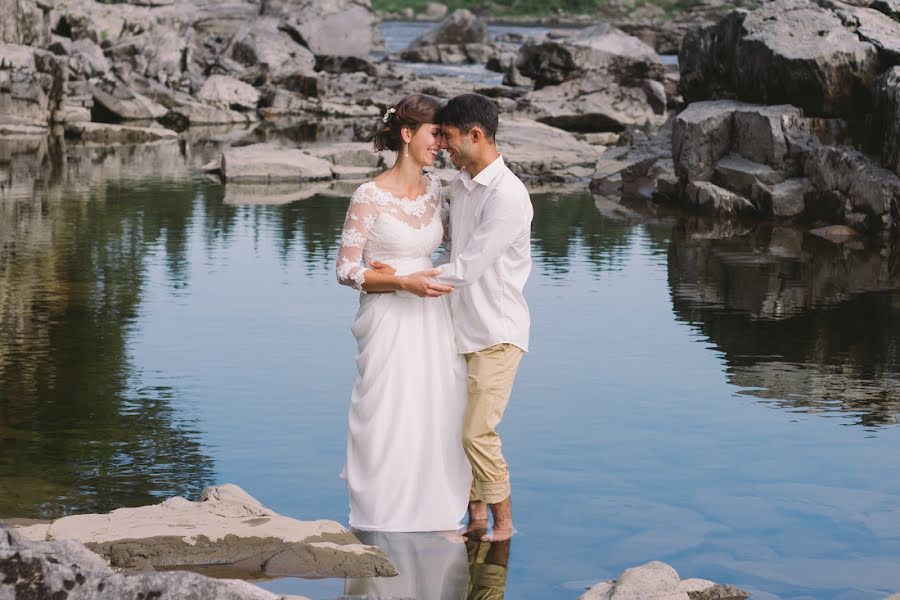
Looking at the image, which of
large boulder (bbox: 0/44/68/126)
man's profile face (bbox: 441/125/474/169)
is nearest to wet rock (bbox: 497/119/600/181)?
large boulder (bbox: 0/44/68/126)

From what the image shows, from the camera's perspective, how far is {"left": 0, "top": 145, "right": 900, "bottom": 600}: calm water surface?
23.3ft

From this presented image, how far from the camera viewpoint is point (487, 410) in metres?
6.73

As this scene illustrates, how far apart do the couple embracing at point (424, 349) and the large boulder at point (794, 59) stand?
1513 cm

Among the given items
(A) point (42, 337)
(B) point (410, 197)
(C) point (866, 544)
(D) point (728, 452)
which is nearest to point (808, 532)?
(C) point (866, 544)

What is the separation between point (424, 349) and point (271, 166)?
1800 centimetres

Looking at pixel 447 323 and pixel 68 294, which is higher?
pixel 447 323

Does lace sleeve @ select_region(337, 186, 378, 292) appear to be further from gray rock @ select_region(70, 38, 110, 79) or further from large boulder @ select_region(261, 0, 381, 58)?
large boulder @ select_region(261, 0, 381, 58)

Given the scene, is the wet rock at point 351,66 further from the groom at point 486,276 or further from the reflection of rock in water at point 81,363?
the groom at point 486,276

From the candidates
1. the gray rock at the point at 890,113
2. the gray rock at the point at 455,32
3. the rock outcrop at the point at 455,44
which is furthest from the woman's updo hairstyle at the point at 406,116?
the gray rock at the point at 455,32

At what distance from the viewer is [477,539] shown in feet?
22.6

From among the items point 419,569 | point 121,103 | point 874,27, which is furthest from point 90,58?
point 419,569

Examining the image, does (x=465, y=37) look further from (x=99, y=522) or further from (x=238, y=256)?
(x=99, y=522)

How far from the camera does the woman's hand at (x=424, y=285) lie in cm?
660

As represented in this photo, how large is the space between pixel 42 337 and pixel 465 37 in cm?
5719
